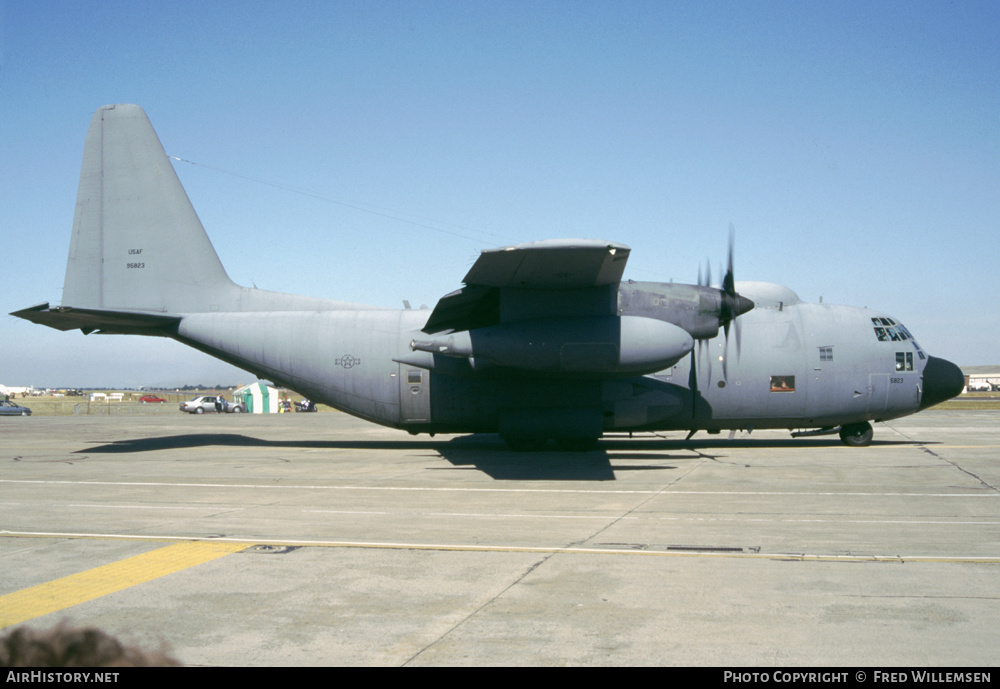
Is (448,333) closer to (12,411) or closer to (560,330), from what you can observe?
(560,330)

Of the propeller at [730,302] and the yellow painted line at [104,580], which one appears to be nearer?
the yellow painted line at [104,580]

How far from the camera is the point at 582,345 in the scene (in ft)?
57.8

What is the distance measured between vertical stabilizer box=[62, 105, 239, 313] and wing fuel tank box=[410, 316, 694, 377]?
1016 cm

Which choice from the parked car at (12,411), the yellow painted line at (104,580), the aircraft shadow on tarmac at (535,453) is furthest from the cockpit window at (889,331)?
the parked car at (12,411)

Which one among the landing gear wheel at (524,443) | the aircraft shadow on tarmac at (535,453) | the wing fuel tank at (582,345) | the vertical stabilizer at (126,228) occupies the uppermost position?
the vertical stabilizer at (126,228)

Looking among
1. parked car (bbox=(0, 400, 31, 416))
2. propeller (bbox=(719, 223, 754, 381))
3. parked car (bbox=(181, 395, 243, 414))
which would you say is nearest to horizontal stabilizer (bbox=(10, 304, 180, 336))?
propeller (bbox=(719, 223, 754, 381))

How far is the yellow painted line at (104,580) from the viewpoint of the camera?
6.76 metres

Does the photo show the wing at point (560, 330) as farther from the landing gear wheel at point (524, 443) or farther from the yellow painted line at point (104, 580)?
the yellow painted line at point (104, 580)

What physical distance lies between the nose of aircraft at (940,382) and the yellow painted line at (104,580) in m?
20.1

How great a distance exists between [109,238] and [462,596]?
19.6 meters

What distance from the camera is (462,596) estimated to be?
23.3 ft

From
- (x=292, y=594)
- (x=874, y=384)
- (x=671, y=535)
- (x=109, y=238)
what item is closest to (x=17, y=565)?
(x=292, y=594)

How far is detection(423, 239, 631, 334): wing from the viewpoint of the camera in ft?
49.9

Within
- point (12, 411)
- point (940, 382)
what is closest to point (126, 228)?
point (940, 382)
